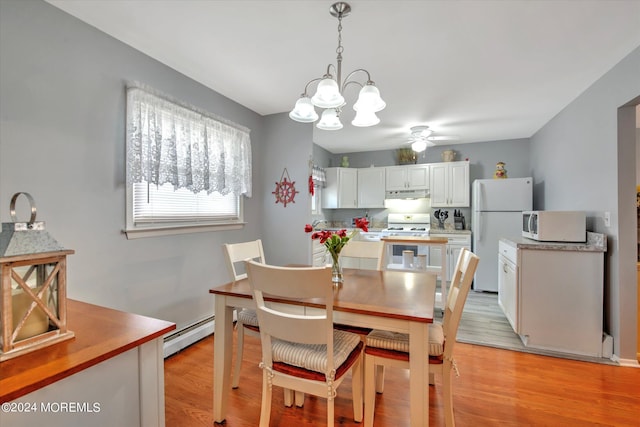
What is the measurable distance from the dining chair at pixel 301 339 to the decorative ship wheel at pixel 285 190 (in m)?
2.10

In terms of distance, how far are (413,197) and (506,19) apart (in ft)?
11.3

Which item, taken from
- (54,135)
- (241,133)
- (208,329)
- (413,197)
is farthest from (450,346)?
(413,197)

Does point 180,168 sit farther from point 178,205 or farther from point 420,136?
point 420,136

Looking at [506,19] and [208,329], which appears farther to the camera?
[208,329]

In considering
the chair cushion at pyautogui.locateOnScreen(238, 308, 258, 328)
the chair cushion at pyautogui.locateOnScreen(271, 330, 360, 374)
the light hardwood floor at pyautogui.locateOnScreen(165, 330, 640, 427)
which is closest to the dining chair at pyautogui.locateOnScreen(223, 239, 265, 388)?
the chair cushion at pyautogui.locateOnScreen(238, 308, 258, 328)

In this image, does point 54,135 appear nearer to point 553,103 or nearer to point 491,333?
point 491,333

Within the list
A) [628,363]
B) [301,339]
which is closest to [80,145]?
[301,339]

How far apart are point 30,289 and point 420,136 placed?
14.3 feet

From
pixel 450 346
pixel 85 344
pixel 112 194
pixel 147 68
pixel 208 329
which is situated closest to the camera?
pixel 85 344

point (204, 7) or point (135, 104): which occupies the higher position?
point (204, 7)

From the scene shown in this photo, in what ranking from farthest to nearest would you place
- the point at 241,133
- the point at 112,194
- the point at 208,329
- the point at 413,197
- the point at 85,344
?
the point at 413,197 → the point at 241,133 → the point at 208,329 → the point at 112,194 → the point at 85,344

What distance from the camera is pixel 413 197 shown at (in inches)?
202

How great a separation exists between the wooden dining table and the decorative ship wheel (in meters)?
1.71

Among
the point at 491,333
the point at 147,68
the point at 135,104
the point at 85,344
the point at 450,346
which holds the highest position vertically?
the point at 147,68
